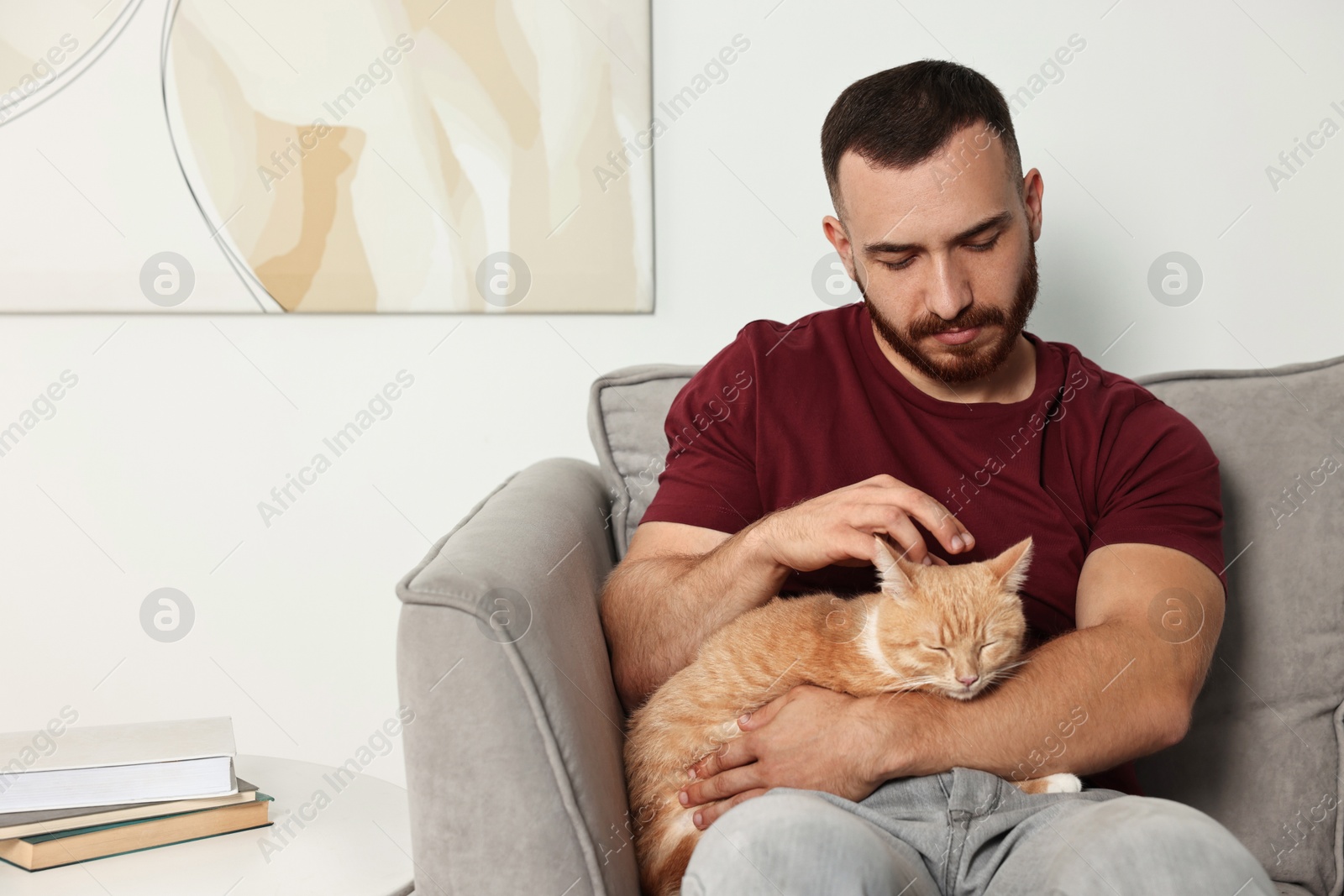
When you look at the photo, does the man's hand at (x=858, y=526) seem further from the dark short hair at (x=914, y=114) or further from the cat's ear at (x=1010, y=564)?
the dark short hair at (x=914, y=114)

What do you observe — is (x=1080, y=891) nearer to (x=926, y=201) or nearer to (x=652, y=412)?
(x=926, y=201)

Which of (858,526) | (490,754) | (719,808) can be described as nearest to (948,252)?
(858,526)

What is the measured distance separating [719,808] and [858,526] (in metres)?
0.40

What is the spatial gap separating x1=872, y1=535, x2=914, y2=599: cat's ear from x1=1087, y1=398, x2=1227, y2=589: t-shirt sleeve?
36 cm

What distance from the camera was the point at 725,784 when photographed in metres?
1.19

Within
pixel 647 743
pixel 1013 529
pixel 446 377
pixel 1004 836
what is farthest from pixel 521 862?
pixel 446 377

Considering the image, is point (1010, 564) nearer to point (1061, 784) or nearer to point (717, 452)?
point (1061, 784)

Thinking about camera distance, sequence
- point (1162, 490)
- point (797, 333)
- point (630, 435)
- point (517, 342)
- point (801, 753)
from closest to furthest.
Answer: point (801, 753) → point (1162, 490) → point (797, 333) → point (630, 435) → point (517, 342)

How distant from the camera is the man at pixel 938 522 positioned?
1122 mm

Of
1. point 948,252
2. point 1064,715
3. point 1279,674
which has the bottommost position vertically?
point 1279,674

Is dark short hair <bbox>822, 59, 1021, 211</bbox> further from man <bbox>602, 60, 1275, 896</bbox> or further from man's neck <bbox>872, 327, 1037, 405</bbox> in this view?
man's neck <bbox>872, 327, 1037, 405</bbox>

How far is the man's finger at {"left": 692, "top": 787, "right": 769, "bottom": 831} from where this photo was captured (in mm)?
1181

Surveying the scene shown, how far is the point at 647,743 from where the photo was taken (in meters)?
1.28

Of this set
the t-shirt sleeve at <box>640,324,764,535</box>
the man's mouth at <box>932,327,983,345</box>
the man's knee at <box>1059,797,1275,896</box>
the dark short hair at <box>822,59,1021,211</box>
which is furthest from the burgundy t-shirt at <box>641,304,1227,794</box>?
the man's knee at <box>1059,797,1275,896</box>
